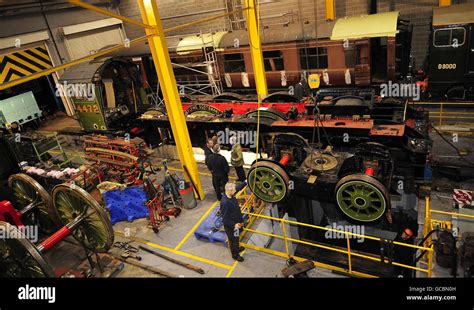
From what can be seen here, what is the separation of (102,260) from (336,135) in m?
6.14

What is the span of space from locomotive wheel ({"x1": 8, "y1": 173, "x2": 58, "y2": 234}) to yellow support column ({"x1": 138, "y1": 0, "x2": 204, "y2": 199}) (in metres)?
3.18

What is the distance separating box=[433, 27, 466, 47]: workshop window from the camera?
1132 centimetres

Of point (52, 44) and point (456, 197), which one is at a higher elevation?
point (52, 44)

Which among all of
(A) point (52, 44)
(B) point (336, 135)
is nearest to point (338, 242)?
(B) point (336, 135)

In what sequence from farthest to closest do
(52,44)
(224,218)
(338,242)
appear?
1. (52,44)
2. (338,242)
3. (224,218)

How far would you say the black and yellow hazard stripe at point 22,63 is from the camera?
15414mm

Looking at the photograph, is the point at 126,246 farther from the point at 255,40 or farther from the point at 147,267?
the point at 255,40

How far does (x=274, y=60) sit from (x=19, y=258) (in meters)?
10.7

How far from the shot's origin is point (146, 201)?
865 centimetres

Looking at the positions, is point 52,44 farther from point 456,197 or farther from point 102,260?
point 456,197

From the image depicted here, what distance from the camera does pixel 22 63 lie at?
1608cm

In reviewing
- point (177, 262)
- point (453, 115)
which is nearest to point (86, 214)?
point (177, 262)

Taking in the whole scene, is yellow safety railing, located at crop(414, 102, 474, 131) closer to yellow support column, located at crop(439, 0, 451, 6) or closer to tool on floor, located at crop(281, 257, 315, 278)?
yellow support column, located at crop(439, 0, 451, 6)

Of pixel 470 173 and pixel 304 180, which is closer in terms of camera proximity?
pixel 304 180
